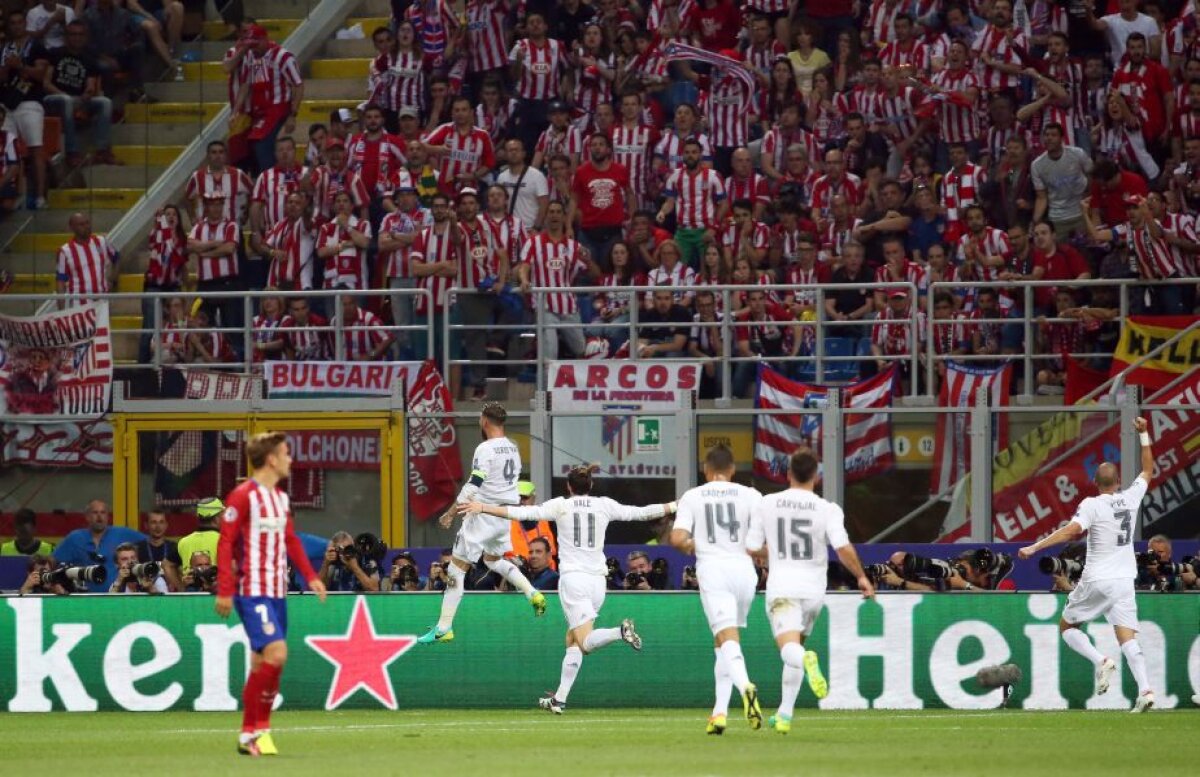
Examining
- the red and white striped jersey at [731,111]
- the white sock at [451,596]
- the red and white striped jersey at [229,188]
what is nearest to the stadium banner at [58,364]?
the red and white striped jersey at [229,188]

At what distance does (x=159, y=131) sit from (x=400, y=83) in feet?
15.0

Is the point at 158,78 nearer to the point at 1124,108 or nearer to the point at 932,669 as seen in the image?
the point at 1124,108

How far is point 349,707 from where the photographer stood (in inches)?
754

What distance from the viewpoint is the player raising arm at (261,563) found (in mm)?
13352

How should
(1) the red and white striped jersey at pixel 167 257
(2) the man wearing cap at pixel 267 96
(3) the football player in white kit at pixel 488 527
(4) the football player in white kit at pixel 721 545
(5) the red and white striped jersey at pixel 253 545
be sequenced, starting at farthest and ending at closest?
(2) the man wearing cap at pixel 267 96 → (1) the red and white striped jersey at pixel 167 257 → (3) the football player in white kit at pixel 488 527 → (4) the football player in white kit at pixel 721 545 → (5) the red and white striped jersey at pixel 253 545

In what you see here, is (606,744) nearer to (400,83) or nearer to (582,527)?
(582,527)

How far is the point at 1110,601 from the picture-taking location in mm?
17797

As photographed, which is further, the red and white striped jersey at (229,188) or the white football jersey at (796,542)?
the red and white striped jersey at (229,188)

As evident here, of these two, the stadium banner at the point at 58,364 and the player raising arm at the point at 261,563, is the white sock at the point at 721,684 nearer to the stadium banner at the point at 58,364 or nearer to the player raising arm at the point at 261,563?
the player raising arm at the point at 261,563

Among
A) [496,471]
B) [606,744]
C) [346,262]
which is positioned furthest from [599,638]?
[346,262]

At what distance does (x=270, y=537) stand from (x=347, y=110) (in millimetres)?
15644

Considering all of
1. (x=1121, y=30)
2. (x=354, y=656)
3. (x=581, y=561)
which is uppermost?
(x=1121, y=30)

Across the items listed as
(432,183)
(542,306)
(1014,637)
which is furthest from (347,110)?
(1014,637)

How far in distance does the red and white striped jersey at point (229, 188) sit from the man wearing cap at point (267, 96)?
3.03ft
